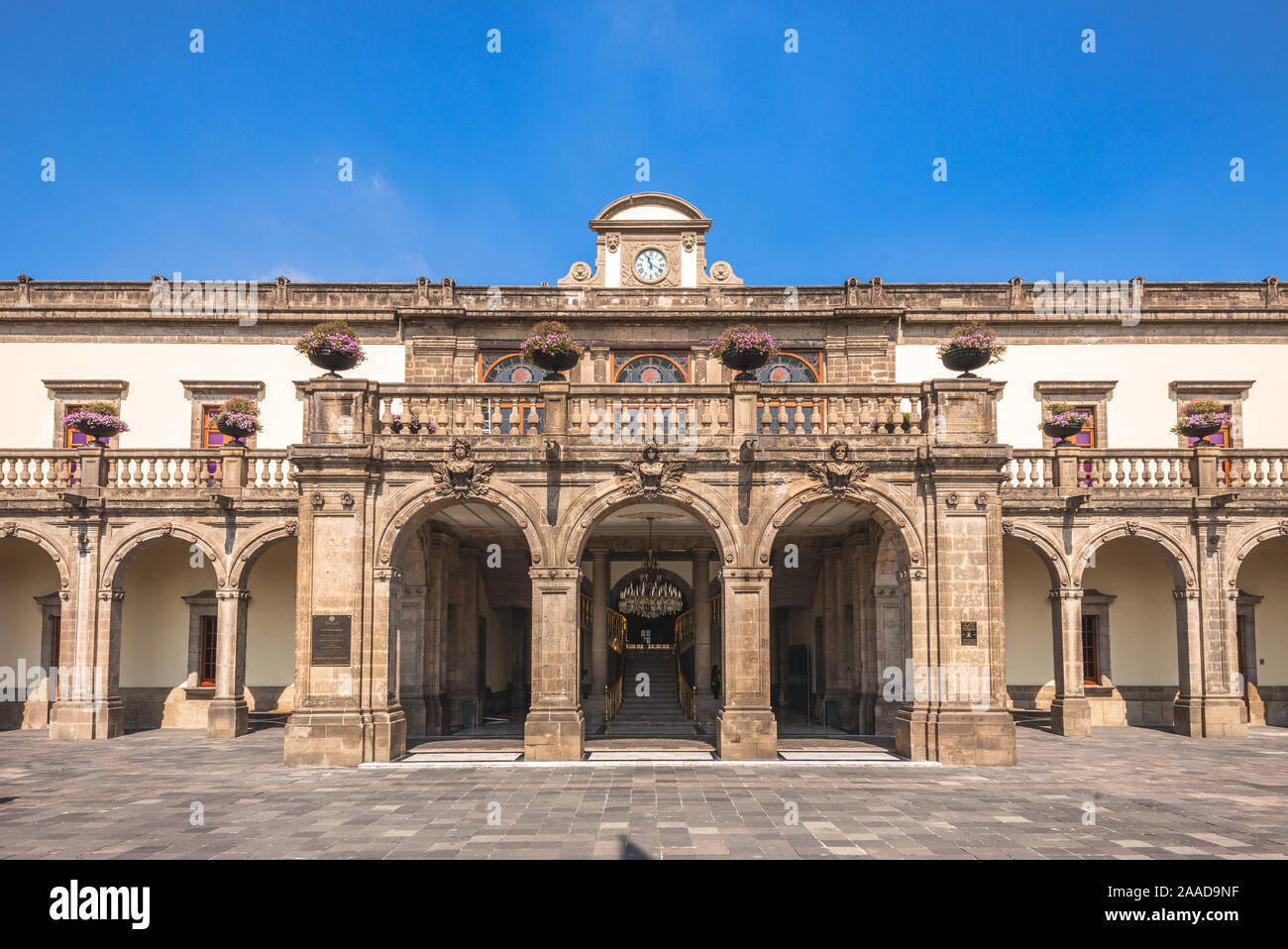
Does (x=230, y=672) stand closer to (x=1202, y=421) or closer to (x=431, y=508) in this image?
(x=431, y=508)

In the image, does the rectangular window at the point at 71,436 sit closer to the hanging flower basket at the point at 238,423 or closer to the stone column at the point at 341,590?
the hanging flower basket at the point at 238,423

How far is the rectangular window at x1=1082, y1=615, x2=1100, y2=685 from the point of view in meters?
22.5

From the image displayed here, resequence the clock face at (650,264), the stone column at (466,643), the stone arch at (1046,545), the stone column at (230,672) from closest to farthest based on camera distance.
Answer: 1. the stone column at (230,672)
2. the stone arch at (1046,545)
3. the stone column at (466,643)
4. the clock face at (650,264)

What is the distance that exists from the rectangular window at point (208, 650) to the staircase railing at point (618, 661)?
9767 mm

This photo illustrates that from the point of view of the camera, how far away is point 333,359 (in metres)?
15.7

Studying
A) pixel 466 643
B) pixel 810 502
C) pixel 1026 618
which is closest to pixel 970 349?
pixel 810 502

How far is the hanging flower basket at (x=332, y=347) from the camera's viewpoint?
51.1 ft

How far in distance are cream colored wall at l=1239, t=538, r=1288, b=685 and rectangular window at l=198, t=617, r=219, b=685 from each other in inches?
1002

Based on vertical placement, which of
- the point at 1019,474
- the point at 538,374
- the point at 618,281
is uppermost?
the point at 618,281

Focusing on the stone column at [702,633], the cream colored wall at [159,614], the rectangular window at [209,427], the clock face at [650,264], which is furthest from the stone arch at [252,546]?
the clock face at [650,264]

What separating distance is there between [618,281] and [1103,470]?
43.4 feet

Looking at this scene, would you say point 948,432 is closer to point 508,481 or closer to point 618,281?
point 508,481

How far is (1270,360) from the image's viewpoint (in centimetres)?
2555
